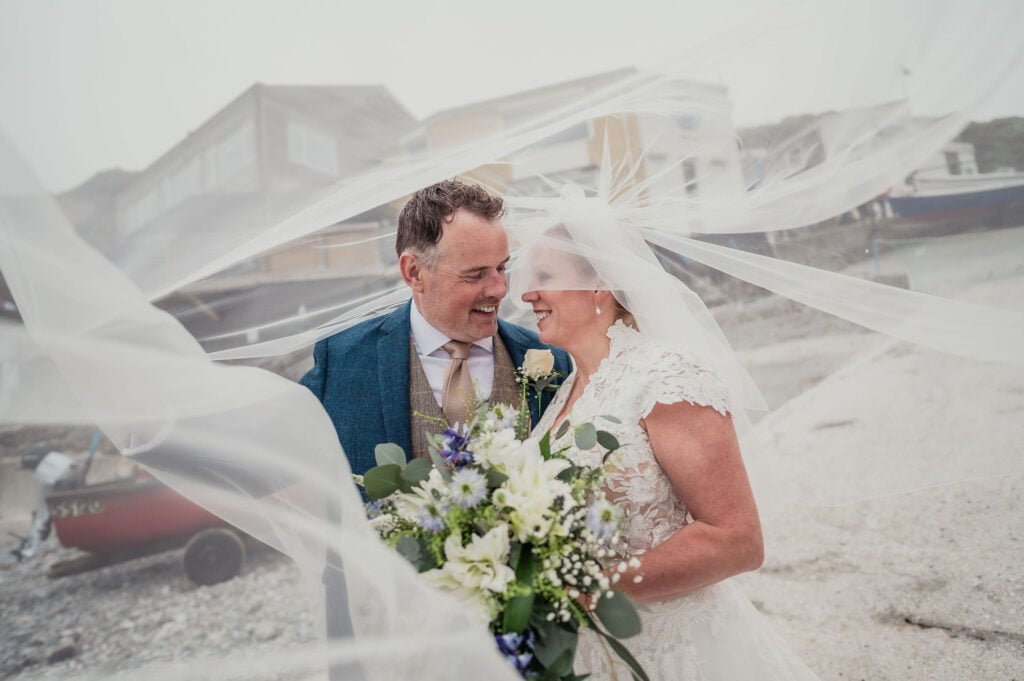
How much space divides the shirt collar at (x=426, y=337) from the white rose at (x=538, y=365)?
0.82ft

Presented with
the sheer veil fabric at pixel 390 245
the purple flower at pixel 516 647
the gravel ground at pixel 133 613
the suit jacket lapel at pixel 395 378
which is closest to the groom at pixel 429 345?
the suit jacket lapel at pixel 395 378

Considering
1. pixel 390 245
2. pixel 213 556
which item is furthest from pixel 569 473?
pixel 213 556

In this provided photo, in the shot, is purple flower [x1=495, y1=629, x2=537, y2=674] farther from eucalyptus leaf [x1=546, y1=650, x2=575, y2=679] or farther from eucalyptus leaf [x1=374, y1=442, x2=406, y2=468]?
eucalyptus leaf [x1=374, y1=442, x2=406, y2=468]

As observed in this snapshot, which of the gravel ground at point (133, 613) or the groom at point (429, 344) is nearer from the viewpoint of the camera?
the groom at point (429, 344)

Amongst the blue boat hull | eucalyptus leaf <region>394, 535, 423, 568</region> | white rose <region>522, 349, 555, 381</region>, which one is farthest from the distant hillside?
eucalyptus leaf <region>394, 535, 423, 568</region>

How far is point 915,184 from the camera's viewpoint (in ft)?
7.70

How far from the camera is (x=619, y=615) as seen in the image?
1.32 m

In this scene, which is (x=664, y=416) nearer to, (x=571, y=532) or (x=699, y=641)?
(x=571, y=532)

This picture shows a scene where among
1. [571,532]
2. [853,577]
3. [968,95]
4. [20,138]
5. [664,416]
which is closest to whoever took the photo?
[20,138]

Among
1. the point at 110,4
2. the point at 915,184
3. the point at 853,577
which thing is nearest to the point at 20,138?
the point at 110,4

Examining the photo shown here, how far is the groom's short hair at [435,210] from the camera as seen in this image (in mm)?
2348

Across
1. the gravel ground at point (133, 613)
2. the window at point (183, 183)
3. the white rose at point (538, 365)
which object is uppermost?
the window at point (183, 183)

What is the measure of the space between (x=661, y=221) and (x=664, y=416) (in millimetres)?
765

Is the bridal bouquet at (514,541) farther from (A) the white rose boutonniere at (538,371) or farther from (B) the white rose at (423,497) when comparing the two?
(A) the white rose boutonniere at (538,371)
